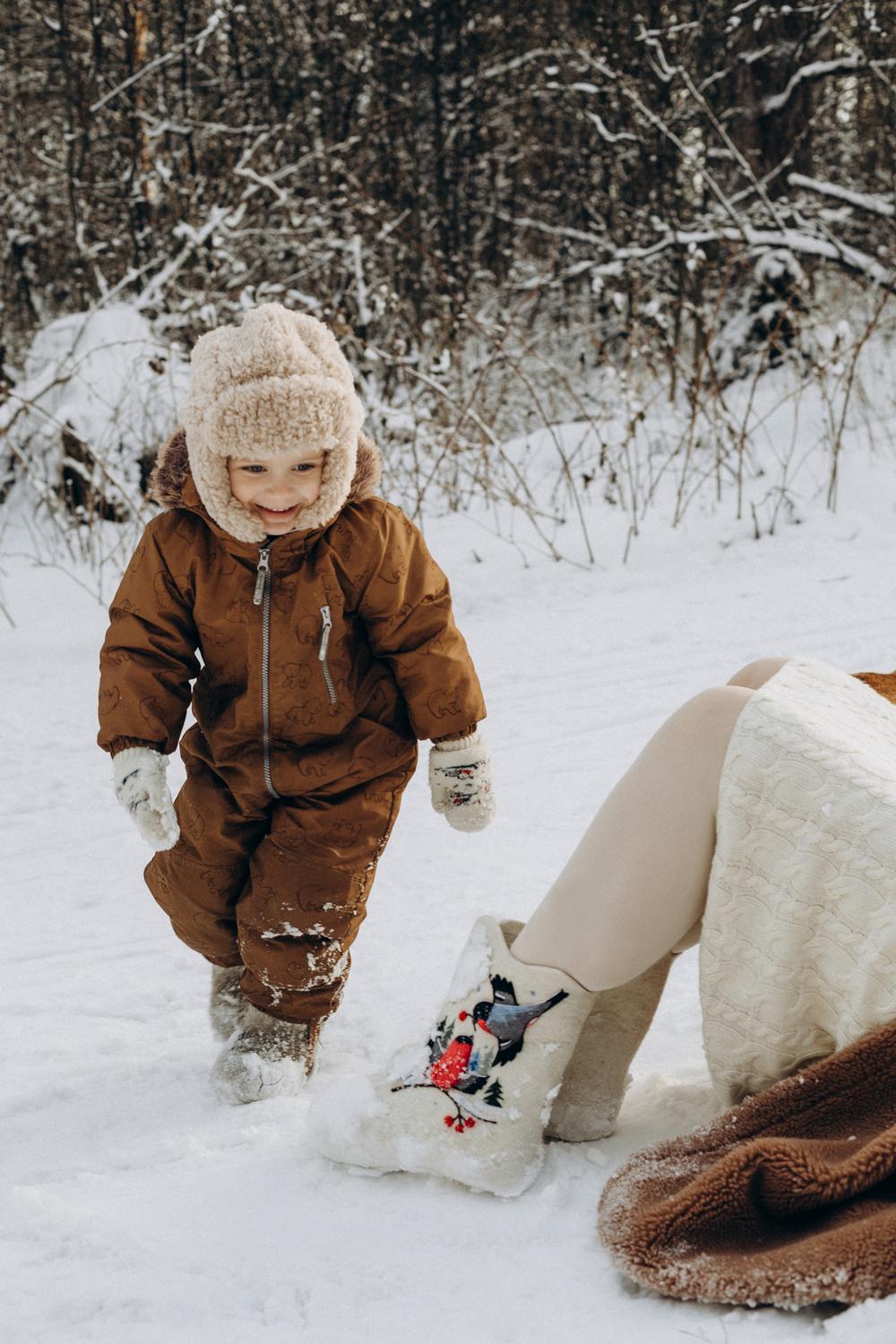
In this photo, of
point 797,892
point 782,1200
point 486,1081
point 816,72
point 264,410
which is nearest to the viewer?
point 782,1200

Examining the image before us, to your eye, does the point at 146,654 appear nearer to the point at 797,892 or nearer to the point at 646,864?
the point at 646,864

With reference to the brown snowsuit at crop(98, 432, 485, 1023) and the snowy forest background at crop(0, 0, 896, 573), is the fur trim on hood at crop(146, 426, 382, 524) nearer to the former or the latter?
the brown snowsuit at crop(98, 432, 485, 1023)

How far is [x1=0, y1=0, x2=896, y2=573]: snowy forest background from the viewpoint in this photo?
5797mm

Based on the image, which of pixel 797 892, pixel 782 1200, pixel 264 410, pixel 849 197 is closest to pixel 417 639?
pixel 264 410

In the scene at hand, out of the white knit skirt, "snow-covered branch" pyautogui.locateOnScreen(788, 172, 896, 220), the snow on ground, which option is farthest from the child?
"snow-covered branch" pyautogui.locateOnScreen(788, 172, 896, 220)

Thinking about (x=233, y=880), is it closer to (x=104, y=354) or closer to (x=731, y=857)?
(x=731, y=857)

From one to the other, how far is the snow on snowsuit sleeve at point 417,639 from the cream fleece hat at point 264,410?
11 cm

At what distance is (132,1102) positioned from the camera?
1.72 m

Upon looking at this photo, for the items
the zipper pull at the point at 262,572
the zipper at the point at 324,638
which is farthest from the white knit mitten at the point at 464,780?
the zipper pull at the point at 262,572

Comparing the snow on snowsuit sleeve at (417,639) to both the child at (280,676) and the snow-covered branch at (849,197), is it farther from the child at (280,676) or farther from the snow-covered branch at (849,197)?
the snow-covered branch at (849,197)

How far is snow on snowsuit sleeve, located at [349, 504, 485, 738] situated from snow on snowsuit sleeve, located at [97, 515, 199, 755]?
0.90 ft

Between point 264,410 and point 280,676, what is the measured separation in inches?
14.8

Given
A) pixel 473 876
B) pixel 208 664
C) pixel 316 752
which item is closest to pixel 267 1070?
pixel 316 752

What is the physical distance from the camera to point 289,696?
1.76 metres
